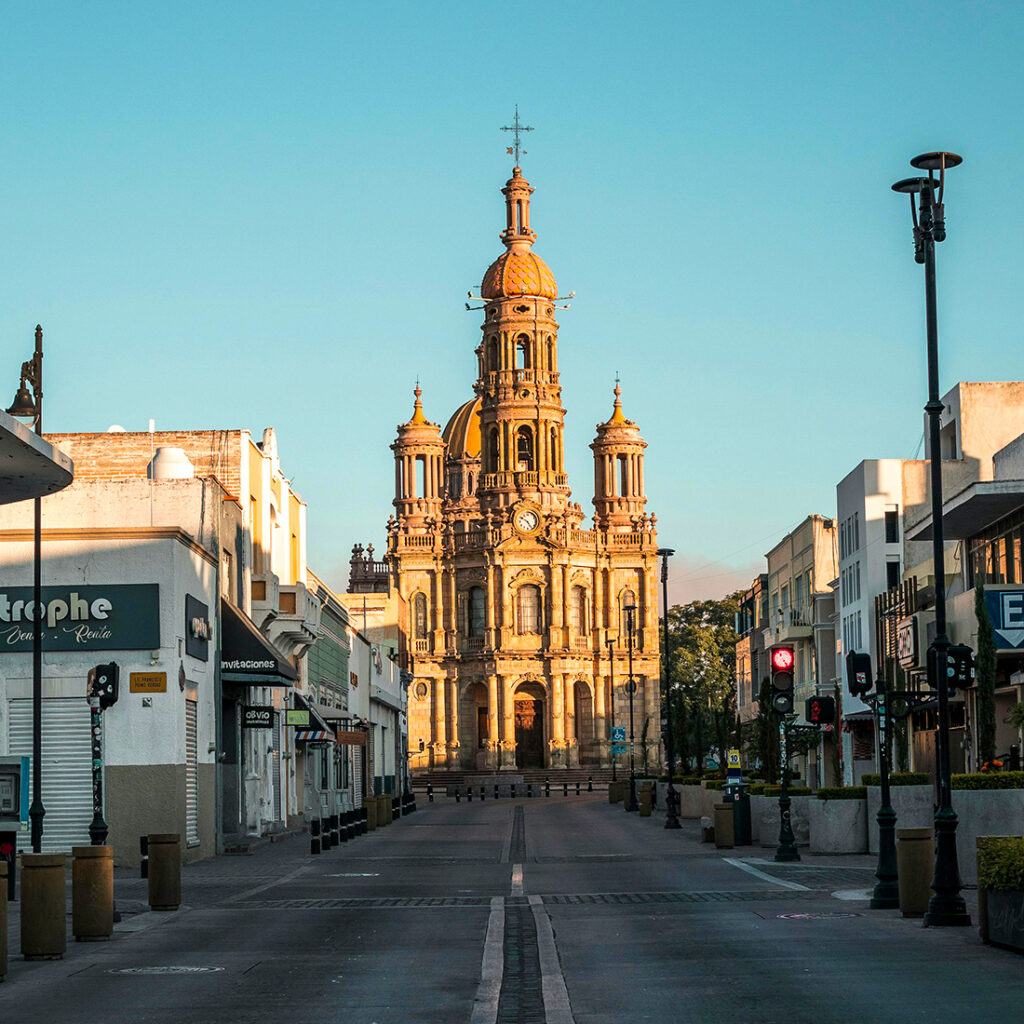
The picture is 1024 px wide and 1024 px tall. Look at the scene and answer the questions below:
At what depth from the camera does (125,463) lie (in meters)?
50.0

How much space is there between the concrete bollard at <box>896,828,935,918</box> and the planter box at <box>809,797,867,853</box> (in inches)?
489

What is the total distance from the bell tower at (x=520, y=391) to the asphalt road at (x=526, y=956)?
98485 millimetres

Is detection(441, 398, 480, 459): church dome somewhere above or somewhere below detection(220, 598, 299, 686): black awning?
above

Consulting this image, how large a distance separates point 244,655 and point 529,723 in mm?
89669

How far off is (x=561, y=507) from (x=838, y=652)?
178 feet

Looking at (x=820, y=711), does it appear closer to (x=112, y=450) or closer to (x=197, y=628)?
(x=197, y=628)

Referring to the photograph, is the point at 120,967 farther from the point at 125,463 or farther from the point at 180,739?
the point at 125,463

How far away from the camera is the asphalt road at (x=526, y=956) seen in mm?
13227

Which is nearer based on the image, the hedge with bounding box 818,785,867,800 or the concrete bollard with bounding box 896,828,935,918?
the concrete bollard with bounding box 896,828,935,918

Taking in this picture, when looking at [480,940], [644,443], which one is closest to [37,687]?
[480,940]

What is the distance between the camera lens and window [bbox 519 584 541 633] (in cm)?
12669

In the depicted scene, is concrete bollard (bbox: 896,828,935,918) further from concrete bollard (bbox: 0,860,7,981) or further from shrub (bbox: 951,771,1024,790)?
concrete bollard (bbox: 0,860,7,981)

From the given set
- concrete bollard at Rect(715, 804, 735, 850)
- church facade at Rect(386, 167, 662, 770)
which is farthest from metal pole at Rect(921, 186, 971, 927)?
church facade at Rect(386, 167, 662, 770)

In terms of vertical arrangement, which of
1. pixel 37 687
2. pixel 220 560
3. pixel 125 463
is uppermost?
pixel 125 463
